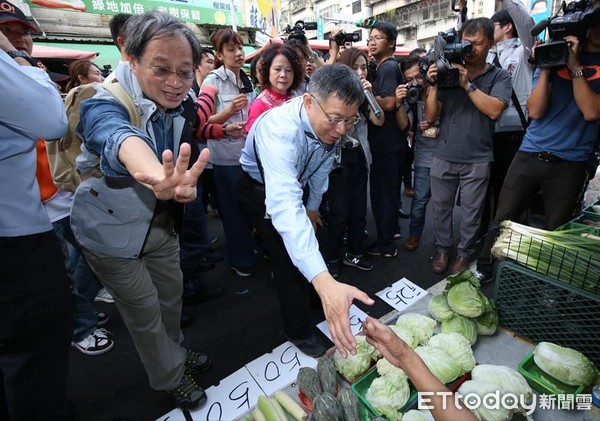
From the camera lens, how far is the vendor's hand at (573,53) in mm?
1946

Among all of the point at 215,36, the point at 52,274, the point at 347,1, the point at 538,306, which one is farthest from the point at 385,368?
the point at 347,1

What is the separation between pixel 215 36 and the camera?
2.86 meters

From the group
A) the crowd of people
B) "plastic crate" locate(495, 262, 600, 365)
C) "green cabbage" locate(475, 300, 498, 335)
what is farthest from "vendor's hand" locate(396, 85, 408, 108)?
"green cabbage" locate(475, 300, 498, 335)

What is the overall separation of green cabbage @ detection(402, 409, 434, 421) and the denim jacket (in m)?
1.23

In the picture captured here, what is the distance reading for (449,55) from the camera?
2424mm

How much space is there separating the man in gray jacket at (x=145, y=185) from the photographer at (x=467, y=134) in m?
2.02

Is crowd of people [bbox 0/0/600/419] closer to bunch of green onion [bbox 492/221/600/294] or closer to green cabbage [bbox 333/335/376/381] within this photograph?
green cabbage [bbox 333/335/376/381]

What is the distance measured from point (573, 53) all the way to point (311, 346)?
2316mm

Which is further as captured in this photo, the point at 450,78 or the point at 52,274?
the point at 450,78

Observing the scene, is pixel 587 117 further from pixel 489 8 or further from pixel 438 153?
pixel 489 8

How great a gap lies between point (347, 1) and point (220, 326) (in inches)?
1141

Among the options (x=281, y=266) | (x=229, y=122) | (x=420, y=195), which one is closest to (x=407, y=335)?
(x=281, y=266)

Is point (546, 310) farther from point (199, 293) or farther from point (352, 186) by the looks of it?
point (199, 293)

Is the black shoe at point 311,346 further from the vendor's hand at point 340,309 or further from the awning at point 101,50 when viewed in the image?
the awning at point 101,50
